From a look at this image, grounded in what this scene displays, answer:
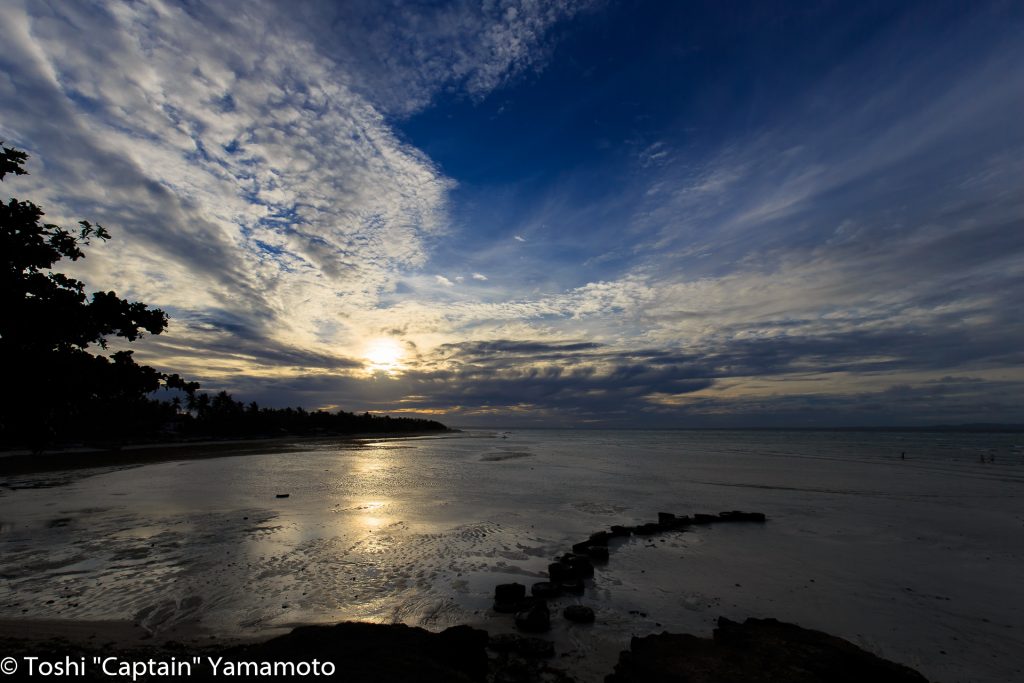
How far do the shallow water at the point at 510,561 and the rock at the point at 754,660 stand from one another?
27.3 inches

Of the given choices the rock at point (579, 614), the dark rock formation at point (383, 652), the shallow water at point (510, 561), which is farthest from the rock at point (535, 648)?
the rock at point (579, 614)

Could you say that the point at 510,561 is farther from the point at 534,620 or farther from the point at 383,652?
the point at 383,652

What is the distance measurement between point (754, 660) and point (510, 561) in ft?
23.4

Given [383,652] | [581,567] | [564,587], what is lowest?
[564,587]

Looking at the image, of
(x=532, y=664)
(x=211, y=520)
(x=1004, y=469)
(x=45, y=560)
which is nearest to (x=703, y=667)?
(x=532, y=664)

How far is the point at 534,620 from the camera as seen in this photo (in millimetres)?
8461

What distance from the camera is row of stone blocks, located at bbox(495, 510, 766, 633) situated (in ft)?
28.2

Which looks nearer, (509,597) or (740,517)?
(509,597)

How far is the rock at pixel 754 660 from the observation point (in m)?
6.49

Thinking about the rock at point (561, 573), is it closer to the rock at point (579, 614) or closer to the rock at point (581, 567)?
the rock at point (581, 567)

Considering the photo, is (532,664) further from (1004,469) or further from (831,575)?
(1004,469)

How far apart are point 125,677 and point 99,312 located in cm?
618

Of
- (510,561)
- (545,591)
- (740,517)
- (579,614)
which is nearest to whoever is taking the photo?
(579,614)

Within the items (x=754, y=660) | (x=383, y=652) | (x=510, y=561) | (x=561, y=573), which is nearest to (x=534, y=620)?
(x=561, y=573)
